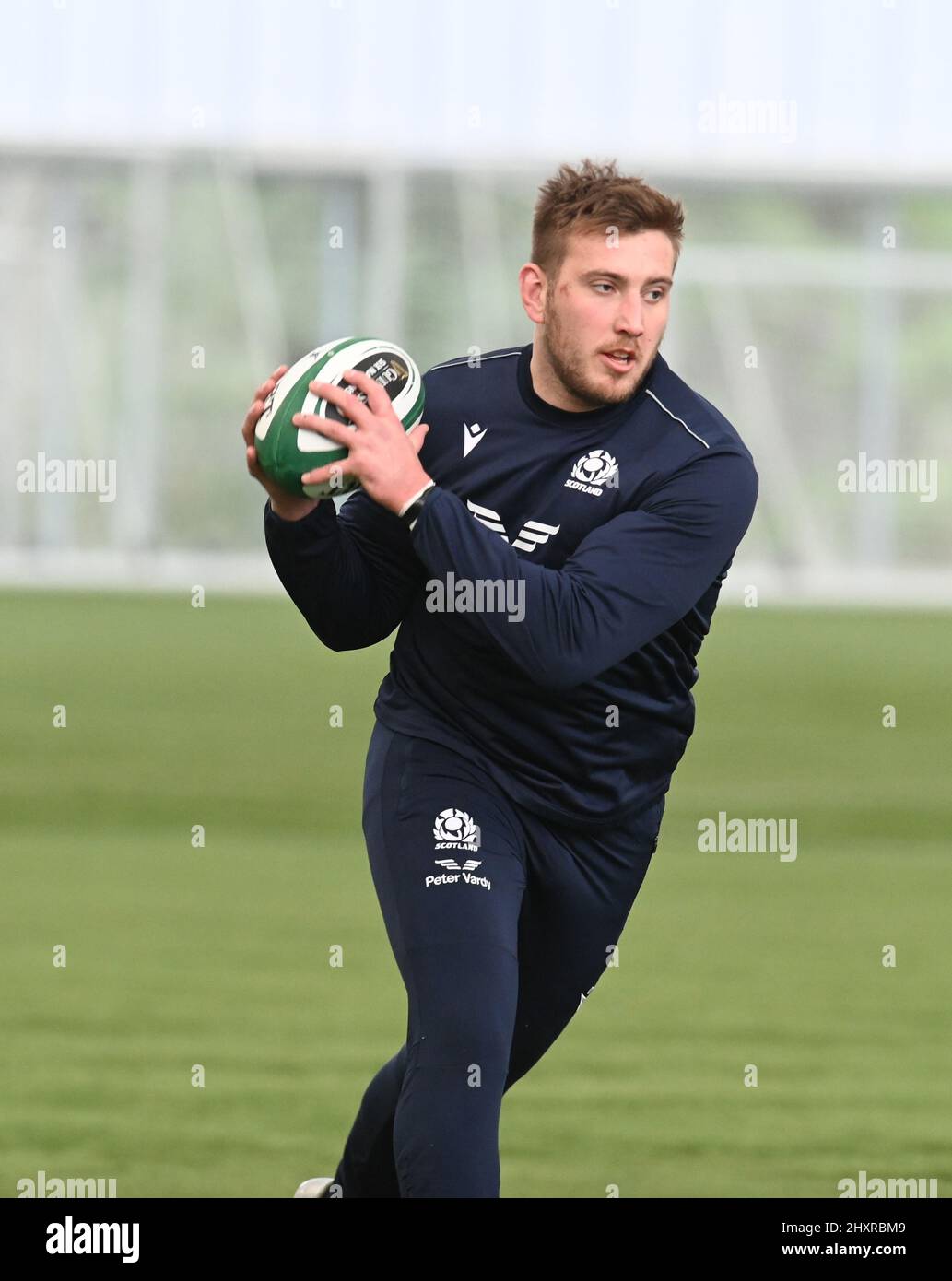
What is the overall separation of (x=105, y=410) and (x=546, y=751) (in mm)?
28223

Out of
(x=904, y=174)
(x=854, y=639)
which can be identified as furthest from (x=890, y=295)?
(x=854, y=639)

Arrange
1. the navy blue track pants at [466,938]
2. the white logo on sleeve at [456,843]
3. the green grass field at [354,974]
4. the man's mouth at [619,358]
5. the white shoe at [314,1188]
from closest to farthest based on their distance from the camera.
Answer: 1. the navy blue track pants at [466,938]
2. the white logo on sleeve at [456,843]
3. the man's mouth at [619,358]
4. the white shoe at [314,1188]
5. the green grass field at [354,974]

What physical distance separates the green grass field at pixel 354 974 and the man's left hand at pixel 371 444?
1952mm

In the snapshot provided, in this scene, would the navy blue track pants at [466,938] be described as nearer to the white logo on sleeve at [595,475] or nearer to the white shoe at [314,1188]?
the white shoe at [314,1188]

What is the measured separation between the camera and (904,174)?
33344 millimetres

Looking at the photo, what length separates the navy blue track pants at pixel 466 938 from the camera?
3646mm

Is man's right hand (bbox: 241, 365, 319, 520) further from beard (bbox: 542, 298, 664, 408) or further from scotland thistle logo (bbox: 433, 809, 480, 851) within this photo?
scotland thistle logo (bbox: 433, 809, 480, 851)

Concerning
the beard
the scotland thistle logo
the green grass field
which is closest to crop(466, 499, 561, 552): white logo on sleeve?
the beard

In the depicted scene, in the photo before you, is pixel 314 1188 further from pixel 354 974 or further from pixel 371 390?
pixel 354 974

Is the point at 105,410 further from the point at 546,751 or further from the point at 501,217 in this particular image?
the point at 546,751

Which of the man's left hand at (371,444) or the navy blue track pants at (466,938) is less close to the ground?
the man's left hand at (371,444)

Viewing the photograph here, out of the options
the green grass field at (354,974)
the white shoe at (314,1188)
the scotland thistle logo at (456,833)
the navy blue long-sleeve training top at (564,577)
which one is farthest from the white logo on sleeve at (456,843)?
the green grass field at (354,974)

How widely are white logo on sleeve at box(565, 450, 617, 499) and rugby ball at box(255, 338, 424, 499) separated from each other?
0.33m

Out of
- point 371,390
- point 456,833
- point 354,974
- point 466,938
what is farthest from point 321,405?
point 354,974
